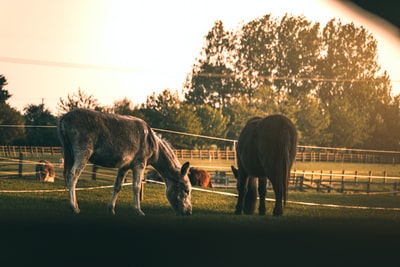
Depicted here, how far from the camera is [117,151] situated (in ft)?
32.1

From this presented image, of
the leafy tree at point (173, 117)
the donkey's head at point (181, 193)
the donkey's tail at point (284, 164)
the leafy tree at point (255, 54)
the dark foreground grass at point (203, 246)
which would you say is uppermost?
the leafy tree at point (255, 54)

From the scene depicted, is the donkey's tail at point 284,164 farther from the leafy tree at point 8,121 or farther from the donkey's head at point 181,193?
the leafy tree at point 8,121

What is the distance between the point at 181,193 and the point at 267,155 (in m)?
1.65

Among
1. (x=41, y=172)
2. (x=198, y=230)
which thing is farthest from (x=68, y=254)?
(x=41, y=172)

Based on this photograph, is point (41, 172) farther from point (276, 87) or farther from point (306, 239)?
point (276, 87)

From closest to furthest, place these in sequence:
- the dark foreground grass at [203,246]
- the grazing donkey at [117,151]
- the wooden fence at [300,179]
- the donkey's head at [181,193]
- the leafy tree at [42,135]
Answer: the dark foreground grass at [203,246], the grazing donkey at [117,151], the donkey's head at [181,193], the wooden fence at [300,179], the leafy tree at [42,135]

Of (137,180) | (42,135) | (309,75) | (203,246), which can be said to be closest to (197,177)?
(137,180)

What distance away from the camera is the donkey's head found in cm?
1049

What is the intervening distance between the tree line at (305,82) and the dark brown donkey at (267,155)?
170 feet

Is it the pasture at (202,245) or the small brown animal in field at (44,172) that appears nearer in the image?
the pasture at (202,245)

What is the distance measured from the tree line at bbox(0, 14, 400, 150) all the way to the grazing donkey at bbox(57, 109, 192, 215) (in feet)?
170

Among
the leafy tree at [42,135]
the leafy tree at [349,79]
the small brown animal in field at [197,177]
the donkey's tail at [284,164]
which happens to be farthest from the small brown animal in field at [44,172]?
the leafy tree at [349,79]

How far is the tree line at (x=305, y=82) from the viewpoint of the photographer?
6450 centimetres

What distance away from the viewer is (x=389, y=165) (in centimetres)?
5803
